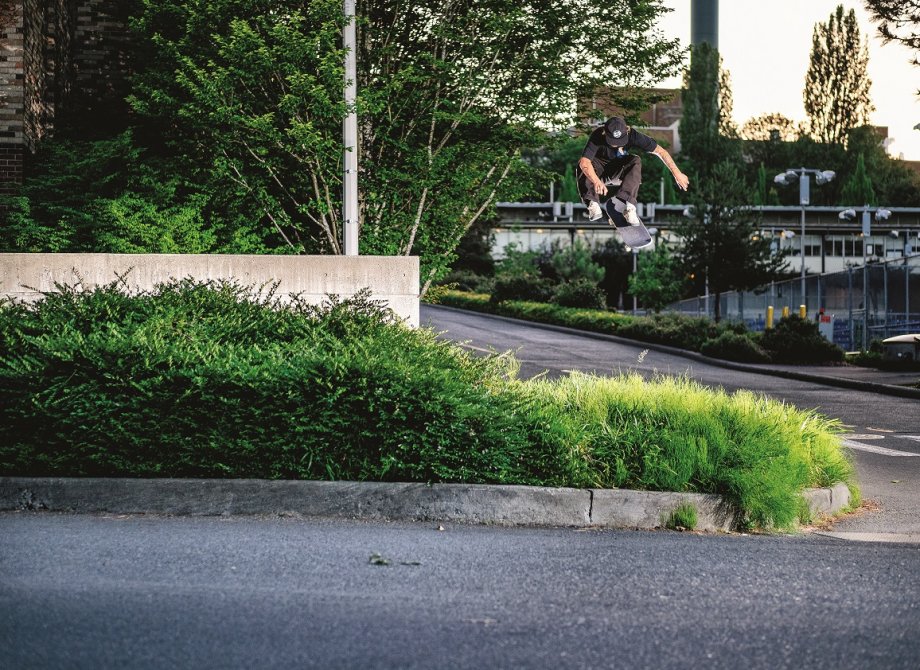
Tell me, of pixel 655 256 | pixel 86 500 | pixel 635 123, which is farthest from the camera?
pixel 655 256

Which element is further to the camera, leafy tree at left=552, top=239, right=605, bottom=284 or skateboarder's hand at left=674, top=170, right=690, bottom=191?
leafy tree at left=552, top=239, right=605, bottom=284

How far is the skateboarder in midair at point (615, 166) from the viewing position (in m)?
9.98

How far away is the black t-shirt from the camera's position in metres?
10.2

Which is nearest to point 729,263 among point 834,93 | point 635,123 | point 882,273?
point 882,273

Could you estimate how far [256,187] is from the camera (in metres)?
15.7

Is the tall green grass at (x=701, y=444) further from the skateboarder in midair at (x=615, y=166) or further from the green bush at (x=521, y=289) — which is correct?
the green bush at (x=521, y=289)

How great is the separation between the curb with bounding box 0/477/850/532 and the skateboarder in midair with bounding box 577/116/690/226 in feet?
13.1

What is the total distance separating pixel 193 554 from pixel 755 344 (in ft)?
78.5

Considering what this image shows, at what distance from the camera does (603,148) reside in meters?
10.4

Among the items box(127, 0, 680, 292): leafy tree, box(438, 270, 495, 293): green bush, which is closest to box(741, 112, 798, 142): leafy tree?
box(438, 270, 495, 293): green bush

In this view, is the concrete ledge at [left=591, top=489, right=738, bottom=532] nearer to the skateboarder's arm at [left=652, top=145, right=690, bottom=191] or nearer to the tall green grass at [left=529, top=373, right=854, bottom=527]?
the tall green grass at [left=529, top=373, right=854, bottom=527]

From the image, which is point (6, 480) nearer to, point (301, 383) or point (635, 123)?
point (301, 383)

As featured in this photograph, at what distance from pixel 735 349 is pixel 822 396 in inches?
318

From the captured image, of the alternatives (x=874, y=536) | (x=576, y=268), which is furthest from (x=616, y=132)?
(x=576, y=268)
